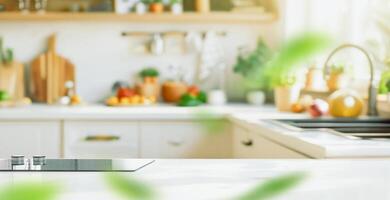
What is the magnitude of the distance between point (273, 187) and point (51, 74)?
3610 millimetres

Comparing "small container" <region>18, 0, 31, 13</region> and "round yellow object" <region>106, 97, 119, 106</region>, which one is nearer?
"round yellow object" <region>106, 97, 119, 106</region>

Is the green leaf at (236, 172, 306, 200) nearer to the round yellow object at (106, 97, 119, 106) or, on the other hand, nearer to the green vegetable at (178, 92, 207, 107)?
the green vegetable at (178, 92, 207, 107)

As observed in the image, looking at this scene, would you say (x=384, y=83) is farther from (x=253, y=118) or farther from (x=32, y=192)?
(x=32, y=192)

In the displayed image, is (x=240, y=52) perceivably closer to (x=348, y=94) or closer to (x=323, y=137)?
(x=348, y=94)

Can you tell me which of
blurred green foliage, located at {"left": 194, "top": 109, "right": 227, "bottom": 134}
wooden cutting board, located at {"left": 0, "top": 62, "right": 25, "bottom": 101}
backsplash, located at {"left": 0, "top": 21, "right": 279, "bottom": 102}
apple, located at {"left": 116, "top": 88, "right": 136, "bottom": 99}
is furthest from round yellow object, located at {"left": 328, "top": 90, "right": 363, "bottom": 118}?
blurred green foliage, located at {"left": 194, "top": 109, "right": 227, "bottom": 134}

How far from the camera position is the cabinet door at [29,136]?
310 centimetres

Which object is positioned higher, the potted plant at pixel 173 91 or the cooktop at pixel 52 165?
the cooktop at pixel 52 165

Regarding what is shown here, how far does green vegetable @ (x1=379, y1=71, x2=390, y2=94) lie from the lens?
99.1 inches

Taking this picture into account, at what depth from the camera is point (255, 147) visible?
2553 millimetres

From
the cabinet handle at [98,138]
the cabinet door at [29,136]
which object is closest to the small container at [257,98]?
the cabinet handle at [98,138]

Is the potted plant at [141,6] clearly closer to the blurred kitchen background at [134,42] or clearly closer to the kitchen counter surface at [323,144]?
the blurred kitchen background at [134,42]

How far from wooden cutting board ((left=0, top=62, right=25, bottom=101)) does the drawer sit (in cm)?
67

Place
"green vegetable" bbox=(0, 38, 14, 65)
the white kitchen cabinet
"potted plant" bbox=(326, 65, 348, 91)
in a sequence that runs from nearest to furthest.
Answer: the white kitchen cabinet → "potted plant" bbox=(326, 65, 348, 91) → "green vegetable" bbox=(0, 38, 14, 65)

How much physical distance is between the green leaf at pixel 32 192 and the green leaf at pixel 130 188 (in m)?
0.02
